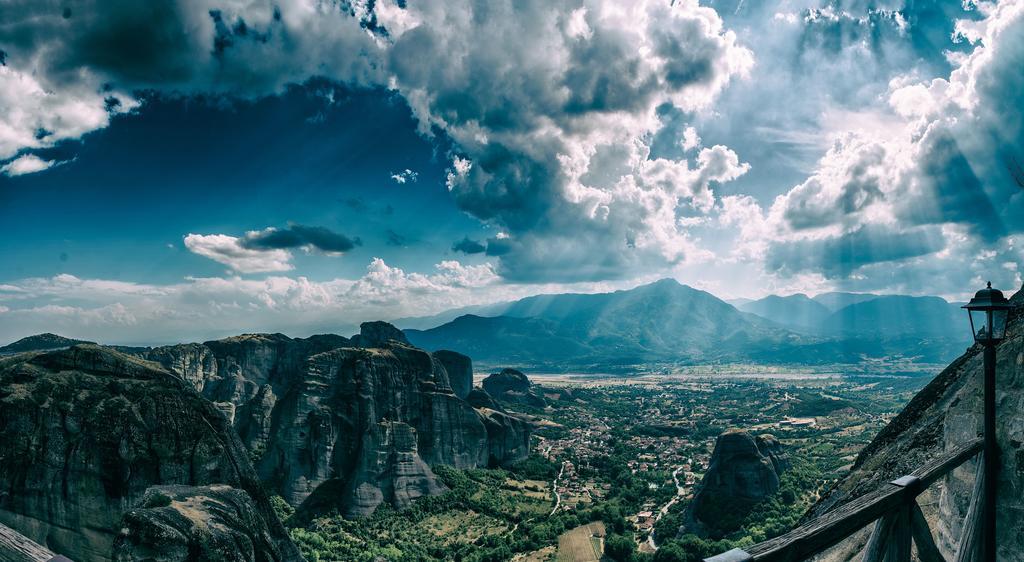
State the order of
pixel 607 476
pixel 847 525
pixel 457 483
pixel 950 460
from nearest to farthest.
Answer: pixel 847 525 < pixel 950 460 < pixel 457 483 < pixel 607 476

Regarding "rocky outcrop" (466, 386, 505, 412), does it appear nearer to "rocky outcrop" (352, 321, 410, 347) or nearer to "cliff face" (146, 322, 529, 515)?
"cliff face" (146, 322, 529, 515)

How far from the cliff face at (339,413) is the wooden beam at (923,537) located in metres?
59.3

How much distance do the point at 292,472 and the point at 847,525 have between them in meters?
63.9

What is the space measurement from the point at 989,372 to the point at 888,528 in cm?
282

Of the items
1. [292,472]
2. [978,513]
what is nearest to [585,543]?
[292,472]

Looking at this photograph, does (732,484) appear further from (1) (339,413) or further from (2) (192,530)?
(2) (192,530)

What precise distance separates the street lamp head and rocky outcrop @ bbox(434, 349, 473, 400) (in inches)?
4281

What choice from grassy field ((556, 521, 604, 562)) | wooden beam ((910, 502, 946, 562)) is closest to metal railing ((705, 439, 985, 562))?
wooden beam ((910, 502, 946, 562))

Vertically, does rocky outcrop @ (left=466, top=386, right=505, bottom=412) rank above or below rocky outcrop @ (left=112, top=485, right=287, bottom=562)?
below

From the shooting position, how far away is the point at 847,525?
3506mm

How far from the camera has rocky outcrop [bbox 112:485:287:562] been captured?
14.5m

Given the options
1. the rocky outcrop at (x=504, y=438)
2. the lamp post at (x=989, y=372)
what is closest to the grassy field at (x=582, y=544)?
the rocky outcrop at (x=504, y=438)

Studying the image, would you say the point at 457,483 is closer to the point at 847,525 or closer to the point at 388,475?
the point at 388,475

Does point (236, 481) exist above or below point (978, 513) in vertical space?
below
